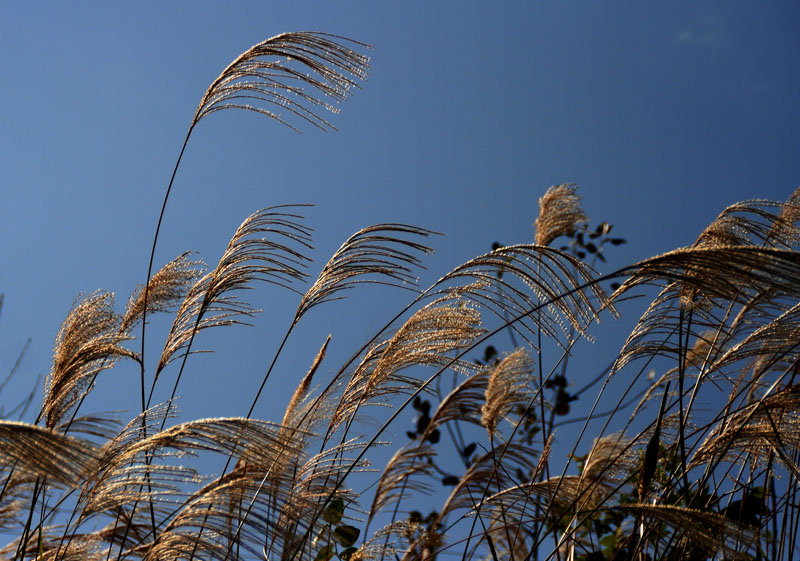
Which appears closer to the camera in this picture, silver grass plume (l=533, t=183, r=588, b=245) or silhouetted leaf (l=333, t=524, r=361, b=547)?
silhouetted leaf (l=333, t=524, r=361, b=547)

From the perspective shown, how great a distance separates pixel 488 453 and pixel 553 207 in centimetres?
146

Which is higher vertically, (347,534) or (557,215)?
(557,215)

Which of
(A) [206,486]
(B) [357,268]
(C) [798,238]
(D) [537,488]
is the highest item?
(C) [798,238]

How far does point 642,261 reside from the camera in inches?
58.4

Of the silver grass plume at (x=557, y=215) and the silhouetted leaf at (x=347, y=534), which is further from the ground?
the silver grass plume at (x=557, y=215)

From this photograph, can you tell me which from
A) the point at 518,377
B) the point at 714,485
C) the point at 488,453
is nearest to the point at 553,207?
the point at 518,377

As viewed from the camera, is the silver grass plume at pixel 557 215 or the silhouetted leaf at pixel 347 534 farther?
the silver grass plume at pixel 557 215

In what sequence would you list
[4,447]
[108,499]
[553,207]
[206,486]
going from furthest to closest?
[553,207] → [206,486] → [108,499] → [4,447]

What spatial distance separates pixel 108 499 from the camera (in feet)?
5.78

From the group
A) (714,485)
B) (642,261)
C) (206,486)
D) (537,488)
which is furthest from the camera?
(714,485)

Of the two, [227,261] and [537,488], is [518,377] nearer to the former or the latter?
[537,488]

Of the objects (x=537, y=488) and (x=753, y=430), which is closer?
(x=753, y=430)

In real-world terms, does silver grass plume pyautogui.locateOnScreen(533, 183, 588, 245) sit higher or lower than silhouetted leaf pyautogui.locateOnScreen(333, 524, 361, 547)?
higher

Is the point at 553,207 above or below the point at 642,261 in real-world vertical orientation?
above
